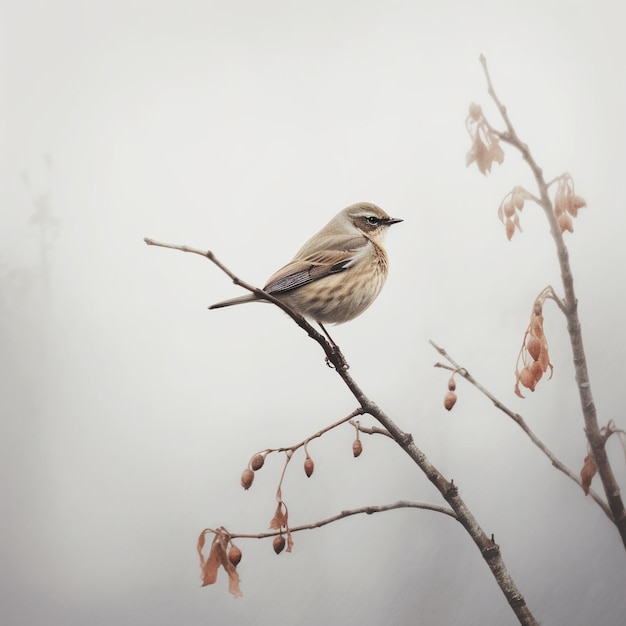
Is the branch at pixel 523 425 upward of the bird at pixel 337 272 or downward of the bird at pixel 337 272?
downward

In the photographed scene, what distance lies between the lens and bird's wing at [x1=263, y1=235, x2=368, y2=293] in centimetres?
142

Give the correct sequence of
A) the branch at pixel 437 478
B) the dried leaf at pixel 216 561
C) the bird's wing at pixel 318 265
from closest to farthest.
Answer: the branch at pixel 437 478 → the dried leaf at pixel 216 561 → the bird's wing at pixel 318 265

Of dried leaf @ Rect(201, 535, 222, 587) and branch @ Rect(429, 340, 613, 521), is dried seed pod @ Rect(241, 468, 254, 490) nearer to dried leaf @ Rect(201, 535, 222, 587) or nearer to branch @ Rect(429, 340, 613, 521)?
dried leaf @ Rect(201, 535, 222, 587)

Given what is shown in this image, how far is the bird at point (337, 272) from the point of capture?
56.1 inches

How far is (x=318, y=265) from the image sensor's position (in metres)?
1.44

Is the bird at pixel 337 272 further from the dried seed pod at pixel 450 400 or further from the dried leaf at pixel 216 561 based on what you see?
the dried leaf at pixel 216 561

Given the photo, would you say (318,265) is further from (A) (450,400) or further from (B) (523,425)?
(B) (523,425)

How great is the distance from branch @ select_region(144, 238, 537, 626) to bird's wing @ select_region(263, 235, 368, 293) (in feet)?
0.55

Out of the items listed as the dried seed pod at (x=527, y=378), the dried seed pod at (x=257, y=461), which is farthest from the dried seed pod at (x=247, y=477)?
the dried seed pod at (x=527, y=378)

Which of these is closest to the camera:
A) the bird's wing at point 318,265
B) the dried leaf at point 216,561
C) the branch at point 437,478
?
the branch at point 437,478

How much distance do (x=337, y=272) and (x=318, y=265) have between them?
4 centimetres

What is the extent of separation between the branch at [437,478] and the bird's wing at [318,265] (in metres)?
0.17

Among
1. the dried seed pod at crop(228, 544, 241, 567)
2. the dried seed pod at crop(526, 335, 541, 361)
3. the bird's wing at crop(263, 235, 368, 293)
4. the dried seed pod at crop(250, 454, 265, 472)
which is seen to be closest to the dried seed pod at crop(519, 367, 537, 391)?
the dried seed pod at crop(526, 335, 541, 361)

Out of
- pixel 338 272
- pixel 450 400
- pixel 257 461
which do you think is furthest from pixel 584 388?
pixel 257 461
